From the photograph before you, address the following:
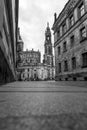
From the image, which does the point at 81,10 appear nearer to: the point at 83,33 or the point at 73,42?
the point at 83,33

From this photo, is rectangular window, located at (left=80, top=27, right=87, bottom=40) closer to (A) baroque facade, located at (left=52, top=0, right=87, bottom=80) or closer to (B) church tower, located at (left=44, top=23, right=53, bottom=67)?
(A) baroque facade, located at (left=52, top=0, right=87, bottom=80)

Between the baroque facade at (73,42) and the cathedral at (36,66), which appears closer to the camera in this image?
the baroque facade at (73,42)

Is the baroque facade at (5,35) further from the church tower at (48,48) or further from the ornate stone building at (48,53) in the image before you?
the church tower at (48,48)

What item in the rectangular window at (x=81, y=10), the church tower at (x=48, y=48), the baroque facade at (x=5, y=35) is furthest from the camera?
the church tower at (x=48, y=48)

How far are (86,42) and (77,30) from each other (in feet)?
8.06

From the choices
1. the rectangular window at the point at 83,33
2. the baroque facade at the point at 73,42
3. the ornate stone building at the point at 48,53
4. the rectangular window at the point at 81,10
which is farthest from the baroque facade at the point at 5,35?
the ornate stone building at the point at 48,53

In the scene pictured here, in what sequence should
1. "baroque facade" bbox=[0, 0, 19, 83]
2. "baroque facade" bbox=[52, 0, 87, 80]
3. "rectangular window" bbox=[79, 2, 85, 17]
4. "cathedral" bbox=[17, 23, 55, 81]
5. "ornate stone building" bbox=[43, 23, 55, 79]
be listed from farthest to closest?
"ornate stone building" bbox=[43, 23, 55, 79] < "cathedral" bbox=[17, 23, 55, 81] < "rectangular window" bbox=[79, 2, 85, 17] < "baroque facade" bbox=[52, 0, 87, 80] < "baroque facade" bbox=[0, 0, 19, 83]

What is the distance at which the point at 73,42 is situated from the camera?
12.9 metres

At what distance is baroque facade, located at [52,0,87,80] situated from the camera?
35.9ft

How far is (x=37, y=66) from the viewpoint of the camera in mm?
72438

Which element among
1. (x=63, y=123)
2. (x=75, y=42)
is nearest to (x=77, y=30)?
(x=75, y=42)

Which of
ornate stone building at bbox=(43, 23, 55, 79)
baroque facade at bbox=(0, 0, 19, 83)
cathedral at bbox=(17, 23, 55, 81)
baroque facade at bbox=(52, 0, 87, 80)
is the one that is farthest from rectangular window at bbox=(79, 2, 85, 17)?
ornate stone building at bbox=(43, 23, 55, 79)

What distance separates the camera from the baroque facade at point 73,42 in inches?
431

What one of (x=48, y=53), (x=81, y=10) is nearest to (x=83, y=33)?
(x=81, y=10)
